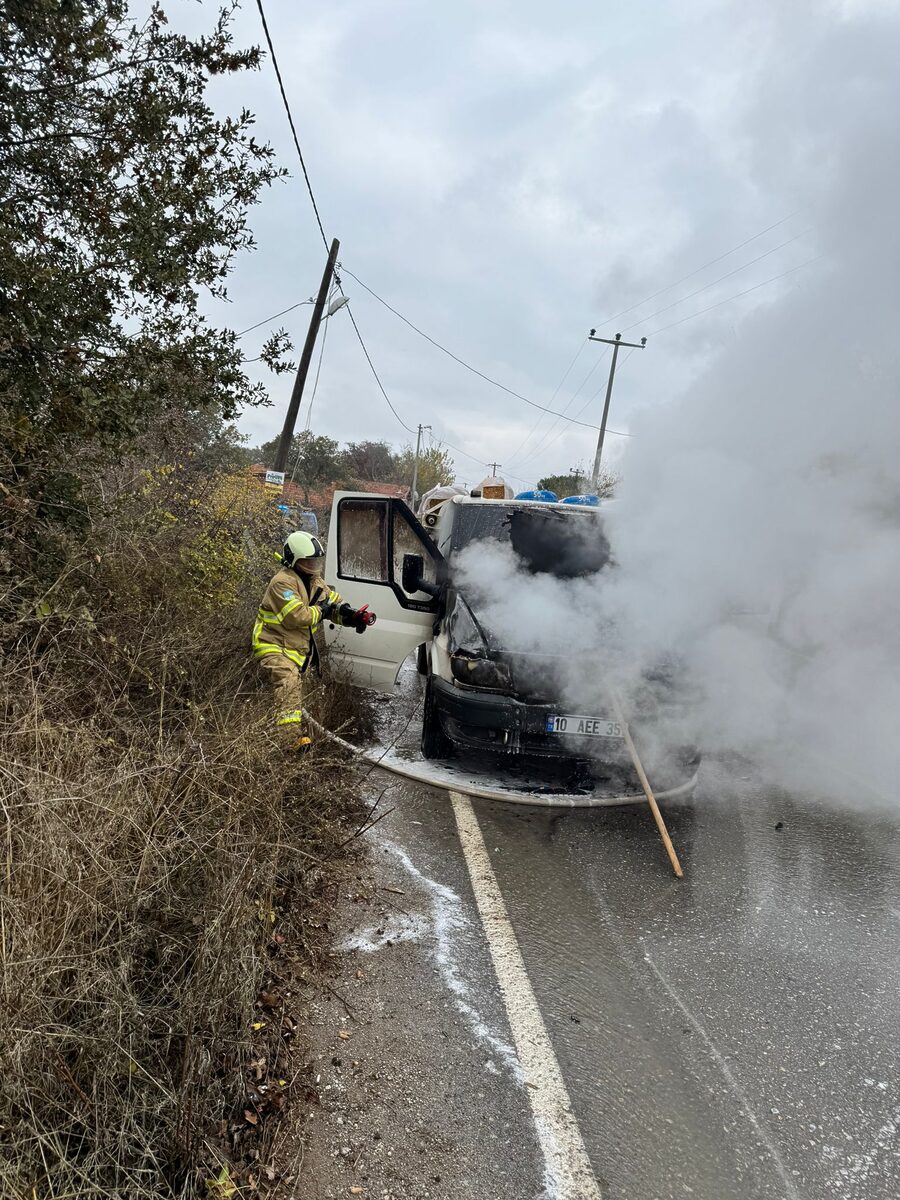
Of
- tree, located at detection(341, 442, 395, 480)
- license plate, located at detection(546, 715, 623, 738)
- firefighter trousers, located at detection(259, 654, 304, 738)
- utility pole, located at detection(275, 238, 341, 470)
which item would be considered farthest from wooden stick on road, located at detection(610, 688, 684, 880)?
tree, located at detection(341, 442, 395, 480)

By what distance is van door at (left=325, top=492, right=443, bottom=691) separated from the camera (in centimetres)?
563

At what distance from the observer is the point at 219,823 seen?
2.89 meters

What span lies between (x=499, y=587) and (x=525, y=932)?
2.47 metres

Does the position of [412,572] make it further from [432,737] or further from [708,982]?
[708,982]

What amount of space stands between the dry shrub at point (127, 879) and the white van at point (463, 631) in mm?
1076

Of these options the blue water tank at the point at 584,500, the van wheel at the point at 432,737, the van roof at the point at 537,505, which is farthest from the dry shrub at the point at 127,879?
the blue water tank at the point at 584,500

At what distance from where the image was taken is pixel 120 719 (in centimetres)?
345

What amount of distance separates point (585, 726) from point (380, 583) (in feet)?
7.32

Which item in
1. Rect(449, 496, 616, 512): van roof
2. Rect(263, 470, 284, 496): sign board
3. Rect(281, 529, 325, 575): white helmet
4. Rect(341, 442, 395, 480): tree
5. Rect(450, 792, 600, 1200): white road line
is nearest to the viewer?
Rect(450, 792, 600, 1200): white road line

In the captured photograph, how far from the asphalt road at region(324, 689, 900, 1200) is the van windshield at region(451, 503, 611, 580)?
1.80 m

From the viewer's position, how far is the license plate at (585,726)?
14.7ft

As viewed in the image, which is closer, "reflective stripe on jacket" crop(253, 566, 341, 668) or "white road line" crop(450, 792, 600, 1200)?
"white road line" crop(450, 792, 600, 1200)

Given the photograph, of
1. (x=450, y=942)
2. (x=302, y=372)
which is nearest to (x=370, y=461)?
(x=302, y=372)

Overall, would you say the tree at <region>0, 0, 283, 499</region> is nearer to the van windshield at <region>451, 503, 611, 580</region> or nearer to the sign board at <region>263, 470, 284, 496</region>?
the van windshield at <region>451, 503, 611, 580</region>
